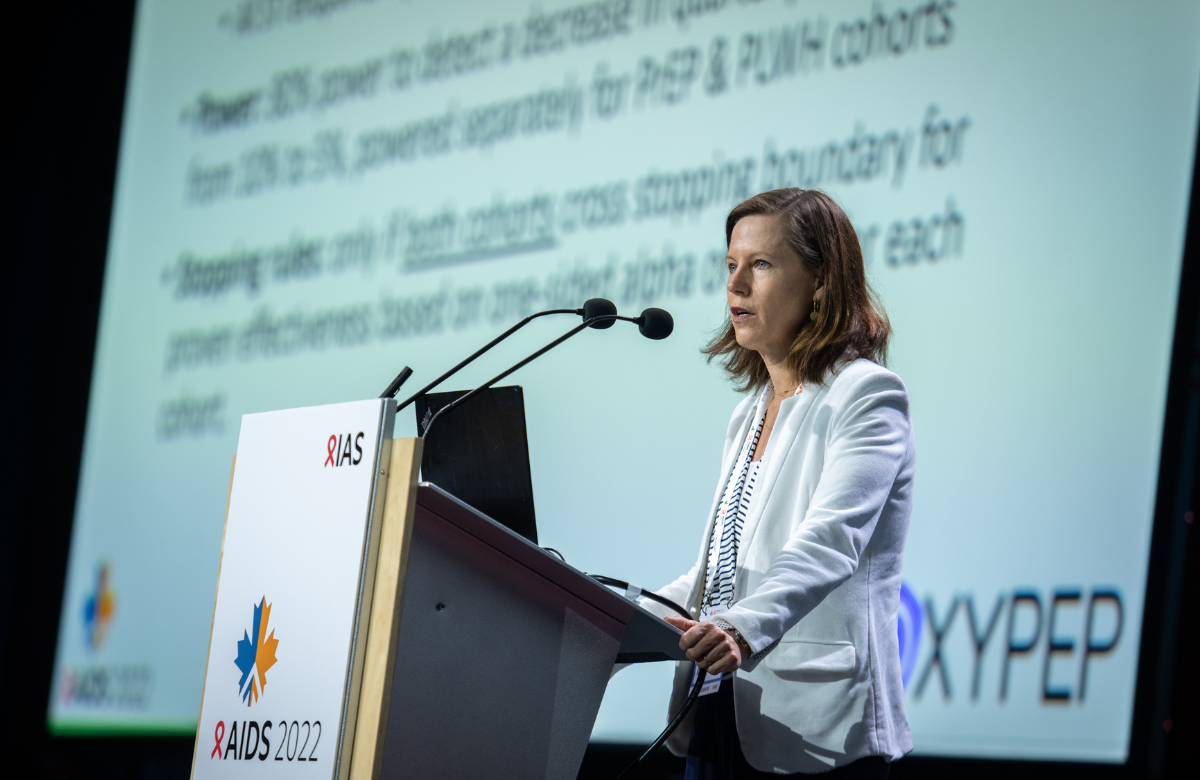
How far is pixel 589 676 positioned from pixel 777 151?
1.89m

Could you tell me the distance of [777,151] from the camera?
3.08 meters

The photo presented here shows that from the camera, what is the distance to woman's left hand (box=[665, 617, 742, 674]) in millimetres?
1496

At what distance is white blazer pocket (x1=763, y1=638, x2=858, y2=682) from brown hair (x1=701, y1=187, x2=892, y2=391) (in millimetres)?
439

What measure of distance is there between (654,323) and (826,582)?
519mm

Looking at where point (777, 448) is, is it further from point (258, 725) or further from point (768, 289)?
point (258, 725)

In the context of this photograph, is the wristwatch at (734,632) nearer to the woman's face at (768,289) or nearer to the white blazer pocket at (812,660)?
the white blazer pocket at (812,660)

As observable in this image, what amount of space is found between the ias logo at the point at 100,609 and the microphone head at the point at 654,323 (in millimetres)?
3476

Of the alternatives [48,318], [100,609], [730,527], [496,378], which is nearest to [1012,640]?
[730,527]

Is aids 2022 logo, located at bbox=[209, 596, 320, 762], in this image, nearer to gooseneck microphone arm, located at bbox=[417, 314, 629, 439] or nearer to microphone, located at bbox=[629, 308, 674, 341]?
gooseneck microphone arm, located at bbox=[417, 314, 629, 439]

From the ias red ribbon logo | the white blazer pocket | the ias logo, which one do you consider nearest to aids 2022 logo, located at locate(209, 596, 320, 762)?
the ias red ribbon logo

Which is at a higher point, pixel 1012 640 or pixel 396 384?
pixel 396 384

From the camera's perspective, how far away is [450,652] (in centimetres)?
145

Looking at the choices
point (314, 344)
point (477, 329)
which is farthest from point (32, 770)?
point (477, 329)

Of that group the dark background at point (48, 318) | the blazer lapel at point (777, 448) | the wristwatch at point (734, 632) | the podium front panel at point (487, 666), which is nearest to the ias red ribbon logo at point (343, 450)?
the podium front panel at point (487, 666)
